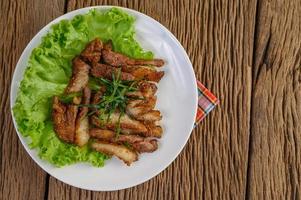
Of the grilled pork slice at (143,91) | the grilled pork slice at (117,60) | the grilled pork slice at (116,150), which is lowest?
the grilled pork slice at (116,150)

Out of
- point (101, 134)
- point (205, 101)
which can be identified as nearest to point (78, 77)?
point (101, 134)

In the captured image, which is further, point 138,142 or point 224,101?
point 224,101

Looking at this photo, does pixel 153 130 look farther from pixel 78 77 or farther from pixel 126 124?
pixel 78 77

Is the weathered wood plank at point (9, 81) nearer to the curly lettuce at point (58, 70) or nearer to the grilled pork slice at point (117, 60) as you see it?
the curly lettuce at point (58, 70)

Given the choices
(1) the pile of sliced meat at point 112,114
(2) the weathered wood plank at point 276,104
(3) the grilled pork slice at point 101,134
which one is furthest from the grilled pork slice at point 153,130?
(2) the weathered wood plank at point 276,104

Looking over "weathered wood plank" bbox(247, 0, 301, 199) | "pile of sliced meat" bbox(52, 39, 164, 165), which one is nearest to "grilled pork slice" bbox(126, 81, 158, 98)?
"pile of sliced meat" bbox(52, 39, 164, 165)

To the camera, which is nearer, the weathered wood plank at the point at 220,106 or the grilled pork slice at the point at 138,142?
the grilled pork slice at the point at 138,142
